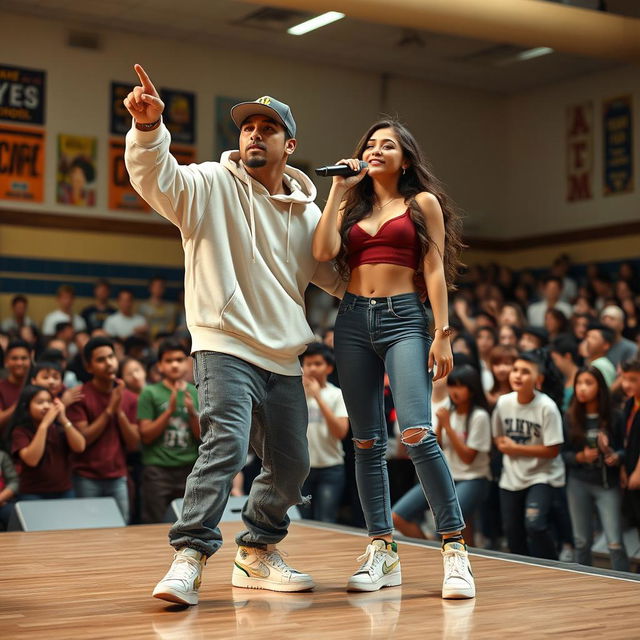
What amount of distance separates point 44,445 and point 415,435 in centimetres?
261

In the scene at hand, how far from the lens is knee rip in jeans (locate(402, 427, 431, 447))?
302 cm

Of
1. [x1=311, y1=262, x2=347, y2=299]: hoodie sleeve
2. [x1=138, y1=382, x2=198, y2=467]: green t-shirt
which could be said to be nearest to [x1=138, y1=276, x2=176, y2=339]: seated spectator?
[x1=138, y1=382, x2=198, y2=467]: green t-shirt

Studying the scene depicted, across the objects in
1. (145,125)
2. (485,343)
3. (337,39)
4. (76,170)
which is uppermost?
(337,39)

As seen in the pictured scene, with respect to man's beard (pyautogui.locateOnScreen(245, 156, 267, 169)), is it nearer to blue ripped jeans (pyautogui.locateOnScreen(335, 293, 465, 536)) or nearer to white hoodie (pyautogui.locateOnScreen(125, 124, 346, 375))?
white hoodie (pyautogui.locateOnScreen(125, 124, 346, 375))

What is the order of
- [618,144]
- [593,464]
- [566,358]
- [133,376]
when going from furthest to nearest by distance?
1. [618,144]
2. [566,358]
3. [133,376]
4. [593,464]

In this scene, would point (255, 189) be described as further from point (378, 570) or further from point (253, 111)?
point (378, 570)

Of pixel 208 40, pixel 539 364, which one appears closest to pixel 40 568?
pixel 539 364

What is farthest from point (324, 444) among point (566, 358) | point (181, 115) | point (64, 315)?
point (181, 115)

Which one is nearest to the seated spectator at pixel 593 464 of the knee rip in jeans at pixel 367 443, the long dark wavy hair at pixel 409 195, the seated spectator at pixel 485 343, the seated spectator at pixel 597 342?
the seated spectator at pixel 597 342

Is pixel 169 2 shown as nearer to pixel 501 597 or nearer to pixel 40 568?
pixel 40 568

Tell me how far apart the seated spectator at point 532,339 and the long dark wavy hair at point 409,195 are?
3.05 meters

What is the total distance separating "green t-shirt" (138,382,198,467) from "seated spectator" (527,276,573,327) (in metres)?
5.15

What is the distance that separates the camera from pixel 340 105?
12.1 meters

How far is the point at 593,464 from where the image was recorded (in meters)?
4.89
